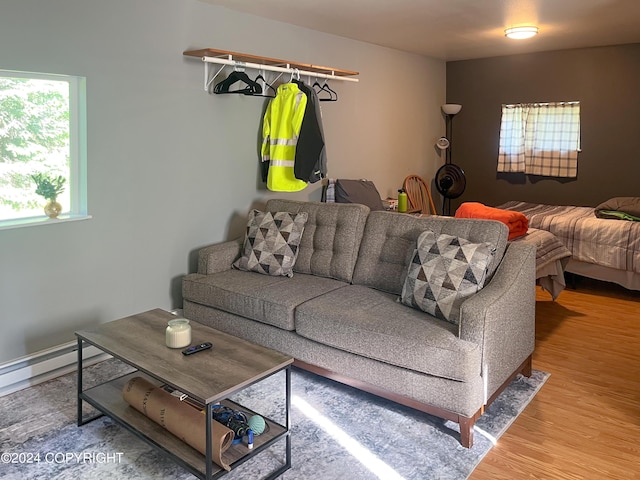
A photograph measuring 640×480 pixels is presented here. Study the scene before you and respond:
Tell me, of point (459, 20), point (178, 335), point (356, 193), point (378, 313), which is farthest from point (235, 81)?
point (178, 335)

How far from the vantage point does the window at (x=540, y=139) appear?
→ 6.00 meters

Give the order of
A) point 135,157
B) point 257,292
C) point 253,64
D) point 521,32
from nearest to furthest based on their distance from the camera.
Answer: point 257,292 < point 135,157 < point 253,64 < point 521,32

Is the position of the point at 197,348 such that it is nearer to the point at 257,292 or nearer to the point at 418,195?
the point at 257,292

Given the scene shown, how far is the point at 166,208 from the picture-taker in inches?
144

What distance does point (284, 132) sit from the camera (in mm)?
4125

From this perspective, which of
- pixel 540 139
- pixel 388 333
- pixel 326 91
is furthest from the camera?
pixel 540 139

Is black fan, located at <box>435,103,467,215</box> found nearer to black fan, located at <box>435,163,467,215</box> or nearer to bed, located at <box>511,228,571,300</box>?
black fan, located at <box>435,163,467,215</box>

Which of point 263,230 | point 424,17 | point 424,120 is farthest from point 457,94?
point 263,230

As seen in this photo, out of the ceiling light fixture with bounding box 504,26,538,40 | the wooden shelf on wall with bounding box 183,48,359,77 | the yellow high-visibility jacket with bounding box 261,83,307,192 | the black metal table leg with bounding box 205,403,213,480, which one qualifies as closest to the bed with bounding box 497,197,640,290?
the ceiling light fixture with bounding box 504,26,538,40

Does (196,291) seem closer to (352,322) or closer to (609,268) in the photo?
(352,322)

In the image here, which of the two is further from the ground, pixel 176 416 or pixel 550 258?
pixel 550 258

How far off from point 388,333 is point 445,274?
0.43 meters

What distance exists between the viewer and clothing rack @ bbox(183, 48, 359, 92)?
3580mm

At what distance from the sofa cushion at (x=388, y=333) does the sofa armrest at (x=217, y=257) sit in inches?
35.4
